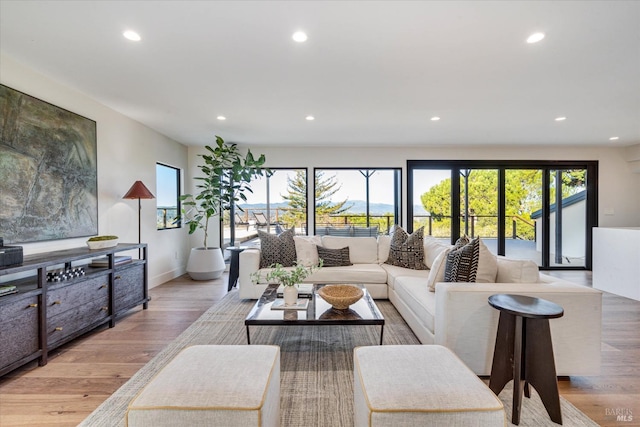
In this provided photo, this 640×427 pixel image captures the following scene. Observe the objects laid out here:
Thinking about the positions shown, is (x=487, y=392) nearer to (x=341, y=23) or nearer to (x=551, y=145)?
(x=341, y=23)

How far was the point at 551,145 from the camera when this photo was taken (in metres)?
5.68

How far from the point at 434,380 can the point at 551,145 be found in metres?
6.25

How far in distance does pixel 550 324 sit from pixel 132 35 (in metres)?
3.45

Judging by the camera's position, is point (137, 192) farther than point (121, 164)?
No

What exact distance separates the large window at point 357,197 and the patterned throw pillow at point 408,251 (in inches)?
77.9

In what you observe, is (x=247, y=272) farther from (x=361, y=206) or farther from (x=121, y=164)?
(x=361, y=206)

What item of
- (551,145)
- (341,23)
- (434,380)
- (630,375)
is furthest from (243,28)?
(551,145)

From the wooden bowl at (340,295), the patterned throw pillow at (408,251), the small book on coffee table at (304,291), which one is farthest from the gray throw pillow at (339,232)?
the wooden bowl at (340,295)

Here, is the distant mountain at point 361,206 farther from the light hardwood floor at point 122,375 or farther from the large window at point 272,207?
the light hardwood floor at point 122,375

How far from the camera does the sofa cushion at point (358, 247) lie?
4.18 m

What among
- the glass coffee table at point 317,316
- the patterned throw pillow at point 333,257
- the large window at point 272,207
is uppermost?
the large window at point 272,207

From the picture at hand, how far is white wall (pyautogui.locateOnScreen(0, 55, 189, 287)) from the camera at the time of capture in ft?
8.93

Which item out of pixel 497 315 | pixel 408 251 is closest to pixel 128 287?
pixel 408 251

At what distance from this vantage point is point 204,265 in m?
4.89
